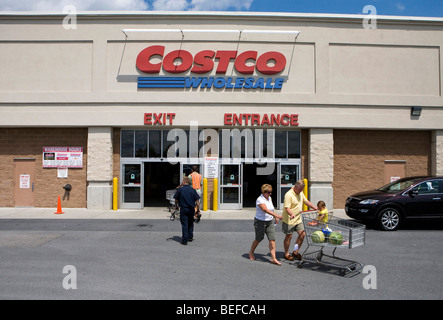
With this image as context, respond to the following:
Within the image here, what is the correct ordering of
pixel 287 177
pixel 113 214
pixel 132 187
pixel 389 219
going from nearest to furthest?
pixel 389 219, pixel 113 214, pixel 132 187, pixel 287 177

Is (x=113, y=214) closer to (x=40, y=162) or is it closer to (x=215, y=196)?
(x=215, y=196)

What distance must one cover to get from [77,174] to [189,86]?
20.9ft

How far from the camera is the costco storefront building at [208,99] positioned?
1530cm

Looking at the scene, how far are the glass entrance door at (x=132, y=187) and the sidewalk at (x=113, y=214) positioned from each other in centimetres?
41

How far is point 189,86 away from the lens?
604 inches

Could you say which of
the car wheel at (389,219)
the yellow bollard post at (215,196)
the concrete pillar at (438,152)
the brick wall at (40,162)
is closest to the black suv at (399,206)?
the car wheel at (389,219)

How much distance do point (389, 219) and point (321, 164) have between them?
4825 mm

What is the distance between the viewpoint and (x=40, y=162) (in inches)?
618

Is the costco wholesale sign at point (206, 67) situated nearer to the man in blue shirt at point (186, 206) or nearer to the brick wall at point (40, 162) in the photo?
the brick wall at point (40, 162)

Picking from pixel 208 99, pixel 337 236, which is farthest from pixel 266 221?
pixel 208 99

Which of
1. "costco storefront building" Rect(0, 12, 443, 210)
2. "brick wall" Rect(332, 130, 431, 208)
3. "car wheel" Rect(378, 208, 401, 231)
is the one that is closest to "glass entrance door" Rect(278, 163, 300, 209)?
"costco storefront building" Rect(0, 12, 443, 210)

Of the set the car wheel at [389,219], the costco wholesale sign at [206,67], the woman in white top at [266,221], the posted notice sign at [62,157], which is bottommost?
the car wheel at [389,219]

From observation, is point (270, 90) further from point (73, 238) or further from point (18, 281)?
point (18, 281)
